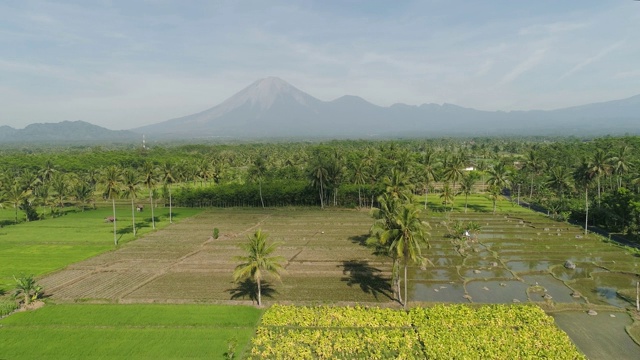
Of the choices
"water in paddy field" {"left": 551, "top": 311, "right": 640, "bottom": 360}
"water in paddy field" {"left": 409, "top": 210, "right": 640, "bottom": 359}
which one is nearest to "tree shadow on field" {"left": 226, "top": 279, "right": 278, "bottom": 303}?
"water in paddy field" {"left": 409, "top": 210, "right": 640, "bottom": 359}

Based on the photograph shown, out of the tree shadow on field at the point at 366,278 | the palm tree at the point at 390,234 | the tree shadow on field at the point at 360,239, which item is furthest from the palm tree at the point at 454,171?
the palm tree at the point at 390,234

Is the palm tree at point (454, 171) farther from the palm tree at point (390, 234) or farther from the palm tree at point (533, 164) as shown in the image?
the palm tree at point (390, 234)

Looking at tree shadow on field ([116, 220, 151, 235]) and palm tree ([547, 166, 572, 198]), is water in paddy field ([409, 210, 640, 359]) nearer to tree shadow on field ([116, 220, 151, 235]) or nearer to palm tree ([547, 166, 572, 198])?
palm tree ([547, 166, 572, 198])

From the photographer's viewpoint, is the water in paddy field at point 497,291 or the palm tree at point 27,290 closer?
the palm tree at point 27,290

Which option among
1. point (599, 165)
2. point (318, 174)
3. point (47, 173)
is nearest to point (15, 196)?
point (47, 173)

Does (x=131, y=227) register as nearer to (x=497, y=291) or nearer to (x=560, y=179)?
(x=497, y=291)
